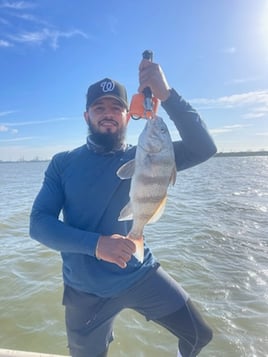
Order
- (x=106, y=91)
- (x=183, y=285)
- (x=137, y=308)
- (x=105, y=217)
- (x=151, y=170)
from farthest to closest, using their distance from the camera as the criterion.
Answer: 1. (x=183, y=285)
2. (x=137, y=308)
3. (x=106, y=91)
4. (x=105, y=217)
5. (x=151, y=170)

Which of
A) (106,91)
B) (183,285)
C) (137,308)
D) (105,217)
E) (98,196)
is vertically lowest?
(183,285)

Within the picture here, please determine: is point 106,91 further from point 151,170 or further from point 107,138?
point 151,170

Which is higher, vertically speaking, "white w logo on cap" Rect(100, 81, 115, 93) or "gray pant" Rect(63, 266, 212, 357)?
"white w logo on cap" Rect(100, 81, 115, 93)

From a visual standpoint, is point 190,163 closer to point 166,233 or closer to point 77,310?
point 77,310

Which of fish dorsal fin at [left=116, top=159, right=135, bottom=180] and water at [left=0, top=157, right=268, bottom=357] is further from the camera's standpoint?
water at [left=0, top=157, right=268, bottom=357]

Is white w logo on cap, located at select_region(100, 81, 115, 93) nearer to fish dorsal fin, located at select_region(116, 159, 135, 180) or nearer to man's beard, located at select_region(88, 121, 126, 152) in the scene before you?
man's beard, located at select_region(88, 121, 126, 152)

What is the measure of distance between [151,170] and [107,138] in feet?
3.46

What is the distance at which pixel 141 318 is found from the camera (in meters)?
5.86

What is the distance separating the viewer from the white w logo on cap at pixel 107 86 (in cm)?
347

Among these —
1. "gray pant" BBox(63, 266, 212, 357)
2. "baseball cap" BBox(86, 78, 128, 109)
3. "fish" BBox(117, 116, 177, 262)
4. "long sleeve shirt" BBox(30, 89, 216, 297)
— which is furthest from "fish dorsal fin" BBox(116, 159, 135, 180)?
"gray pant" BBox(63, 266, 212, 357)

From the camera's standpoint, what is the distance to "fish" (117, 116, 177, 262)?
2.60 metres

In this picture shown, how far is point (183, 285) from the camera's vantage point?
6961 millimetres

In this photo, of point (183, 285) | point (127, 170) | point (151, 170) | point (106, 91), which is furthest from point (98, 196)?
point (183, 285)

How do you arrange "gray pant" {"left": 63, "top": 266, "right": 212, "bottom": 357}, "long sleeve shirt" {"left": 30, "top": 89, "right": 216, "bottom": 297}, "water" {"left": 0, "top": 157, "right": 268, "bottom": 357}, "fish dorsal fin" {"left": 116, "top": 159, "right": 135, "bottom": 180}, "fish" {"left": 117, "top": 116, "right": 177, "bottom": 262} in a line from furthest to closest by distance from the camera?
"water" {"left": 0, "top": 157, "right": 268, "bottom": 357}
"gray pant" {"left": 63, "top": 266, "right": 212, "bottom": 357}
"long sleeve shirt" {"left": 30, "top": 89, "right": 216, "bottom": 297}
"fish dorsal fin" {"left": 116, "top": 159, "right": 135, "bottom": 180}
"fish" {"left": 117, "top": 116, "right": 177, "bottom": 262}
